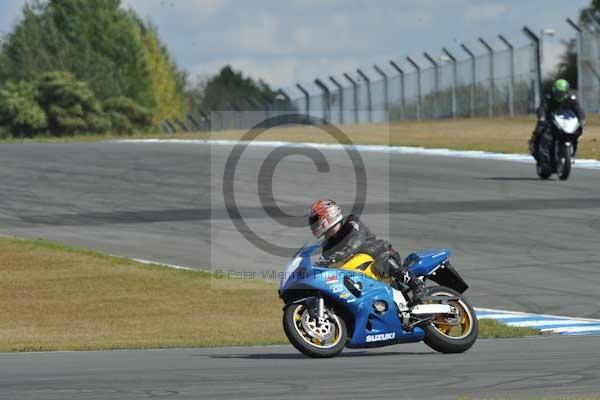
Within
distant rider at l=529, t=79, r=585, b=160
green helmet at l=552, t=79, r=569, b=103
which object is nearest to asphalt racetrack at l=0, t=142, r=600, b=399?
distant rider at l=529, t=79, r=585, b=160

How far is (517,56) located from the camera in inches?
2098

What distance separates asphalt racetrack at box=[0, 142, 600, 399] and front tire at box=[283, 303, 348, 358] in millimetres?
204

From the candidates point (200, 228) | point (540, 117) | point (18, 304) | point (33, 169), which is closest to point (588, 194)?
point (540, 117)

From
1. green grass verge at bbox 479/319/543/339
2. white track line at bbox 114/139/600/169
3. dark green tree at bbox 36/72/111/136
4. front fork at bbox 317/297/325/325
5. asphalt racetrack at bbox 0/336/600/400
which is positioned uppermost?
dark green tree at bbox 36/72/111/136

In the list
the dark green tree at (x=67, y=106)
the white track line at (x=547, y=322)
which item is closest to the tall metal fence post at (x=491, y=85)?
the dark green tree at (x=67, y=106)

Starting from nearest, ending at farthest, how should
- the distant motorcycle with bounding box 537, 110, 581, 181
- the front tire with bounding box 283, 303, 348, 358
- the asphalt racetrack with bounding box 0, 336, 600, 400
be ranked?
the asphalt racetrack with bounding box 0, 336, 600, 400 < the front tire with bounding box 283, 303, 348, 358 < the distant motorcycle with bounding box 537, 110, 581, 181

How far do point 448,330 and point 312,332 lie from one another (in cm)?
135

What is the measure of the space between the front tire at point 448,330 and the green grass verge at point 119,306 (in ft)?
9.38

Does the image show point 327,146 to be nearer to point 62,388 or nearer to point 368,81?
point 368,81

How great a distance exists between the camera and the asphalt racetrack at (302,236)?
1070cm

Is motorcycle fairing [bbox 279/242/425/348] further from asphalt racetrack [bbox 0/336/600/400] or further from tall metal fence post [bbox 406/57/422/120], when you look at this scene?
tall metal fence post [bbox 406/57/422/120]

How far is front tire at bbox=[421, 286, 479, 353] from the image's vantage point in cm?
1304

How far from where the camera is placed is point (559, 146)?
30.2 m

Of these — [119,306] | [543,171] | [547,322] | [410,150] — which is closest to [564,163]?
[543,171]
